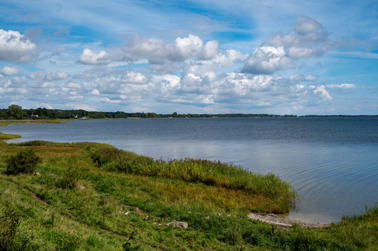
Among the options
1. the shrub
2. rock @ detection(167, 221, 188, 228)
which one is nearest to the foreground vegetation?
the shrub

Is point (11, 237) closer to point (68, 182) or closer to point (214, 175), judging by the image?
point (68, 182)

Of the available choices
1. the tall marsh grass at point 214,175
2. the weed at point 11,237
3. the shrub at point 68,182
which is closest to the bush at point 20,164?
the shrub at point 68,182

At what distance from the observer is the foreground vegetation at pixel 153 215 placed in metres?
9.12

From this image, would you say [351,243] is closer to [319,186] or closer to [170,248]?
[170,248]

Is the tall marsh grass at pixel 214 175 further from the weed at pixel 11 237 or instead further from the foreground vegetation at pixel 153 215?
the weed at pixel 11 237

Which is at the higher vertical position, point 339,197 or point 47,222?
point 47,222

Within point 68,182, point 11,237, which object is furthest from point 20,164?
point 11,237

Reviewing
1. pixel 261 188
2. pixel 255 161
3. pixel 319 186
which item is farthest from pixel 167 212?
pixel 255 161

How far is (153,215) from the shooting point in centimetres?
1398

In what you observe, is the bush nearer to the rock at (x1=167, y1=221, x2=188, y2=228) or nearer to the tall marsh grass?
the tall marsh grass

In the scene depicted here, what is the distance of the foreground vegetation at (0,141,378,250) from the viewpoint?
9.12 m

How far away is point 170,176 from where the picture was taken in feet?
78.3

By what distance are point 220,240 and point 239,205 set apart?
640 cm

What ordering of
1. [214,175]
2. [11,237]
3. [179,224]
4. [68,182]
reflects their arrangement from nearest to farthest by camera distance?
[11,237] < [179,224] < [68,182] < [214,175]
